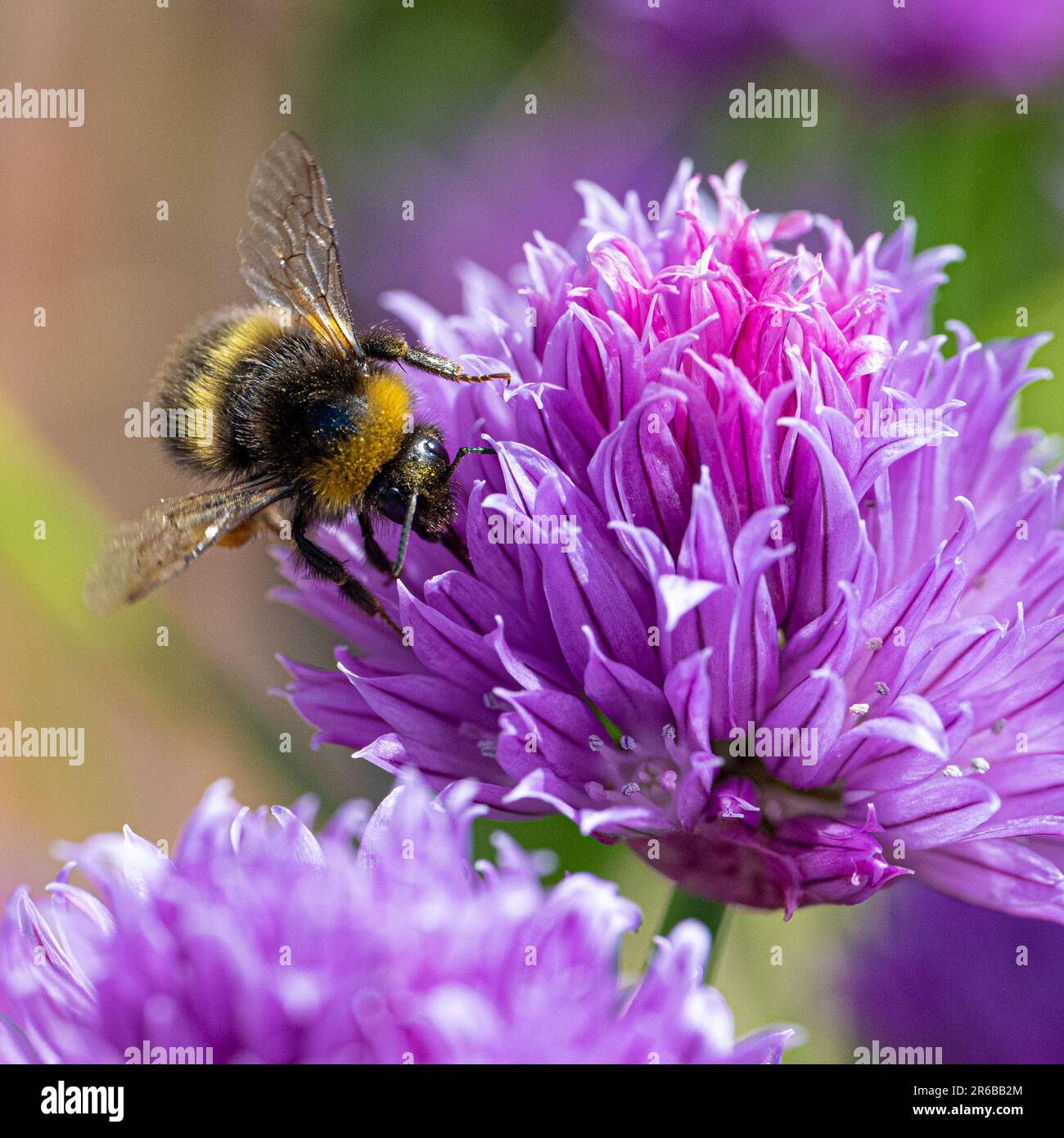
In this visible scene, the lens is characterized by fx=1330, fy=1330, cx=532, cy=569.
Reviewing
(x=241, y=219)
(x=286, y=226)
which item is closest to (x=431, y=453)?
(x=286, y=226)

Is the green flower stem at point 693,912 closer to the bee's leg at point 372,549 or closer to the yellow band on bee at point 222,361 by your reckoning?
the bee's leg at point 372,549

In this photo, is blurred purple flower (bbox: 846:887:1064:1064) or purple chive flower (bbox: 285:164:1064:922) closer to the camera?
purple chive flower (bbox: 285:164:1064:922)

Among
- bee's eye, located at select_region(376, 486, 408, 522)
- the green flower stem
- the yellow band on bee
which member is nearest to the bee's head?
bee's eye, located at select_region(376, 486, 408, 522)

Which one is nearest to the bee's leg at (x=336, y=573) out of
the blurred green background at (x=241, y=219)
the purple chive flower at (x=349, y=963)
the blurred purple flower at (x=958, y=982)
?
the purple chive flower at (x=349, y=963)

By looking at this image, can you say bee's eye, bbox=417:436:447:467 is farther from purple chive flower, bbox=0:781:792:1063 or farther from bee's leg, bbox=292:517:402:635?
purple chive flower, bbox=0:781:792:1063
